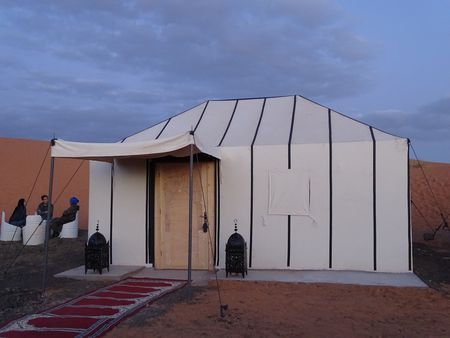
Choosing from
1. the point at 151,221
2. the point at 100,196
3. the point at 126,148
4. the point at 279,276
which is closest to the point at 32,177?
the point at 100,196

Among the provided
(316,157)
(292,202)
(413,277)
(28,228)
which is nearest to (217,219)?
(292,202)

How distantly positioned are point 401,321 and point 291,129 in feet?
15.2

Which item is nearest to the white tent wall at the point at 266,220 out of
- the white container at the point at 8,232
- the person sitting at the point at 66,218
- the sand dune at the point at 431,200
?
the person sitting at the point at 66,218

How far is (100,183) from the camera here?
33.4ft

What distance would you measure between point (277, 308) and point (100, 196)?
478 centimetres

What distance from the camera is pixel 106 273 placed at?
9.00m

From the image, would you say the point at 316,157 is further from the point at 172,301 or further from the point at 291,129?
the point at 172,301

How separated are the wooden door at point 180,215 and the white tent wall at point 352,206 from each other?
7.36ft

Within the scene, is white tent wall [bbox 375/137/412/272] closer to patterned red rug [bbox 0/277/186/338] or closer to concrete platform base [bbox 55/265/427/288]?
concrete platform base [bbox 55/265/427/288]

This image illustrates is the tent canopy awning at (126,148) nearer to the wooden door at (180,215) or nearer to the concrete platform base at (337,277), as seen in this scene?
the wooden door at (180,215)

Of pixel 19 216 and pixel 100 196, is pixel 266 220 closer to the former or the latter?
pixel 100 196

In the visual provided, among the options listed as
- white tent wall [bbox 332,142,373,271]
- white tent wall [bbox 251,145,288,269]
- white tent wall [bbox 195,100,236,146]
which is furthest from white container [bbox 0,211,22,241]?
white tent wall [bbox 332,142,373,271]

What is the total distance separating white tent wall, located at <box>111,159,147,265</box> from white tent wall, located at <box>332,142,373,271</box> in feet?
11.8

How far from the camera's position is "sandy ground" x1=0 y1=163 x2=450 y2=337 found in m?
5.68
